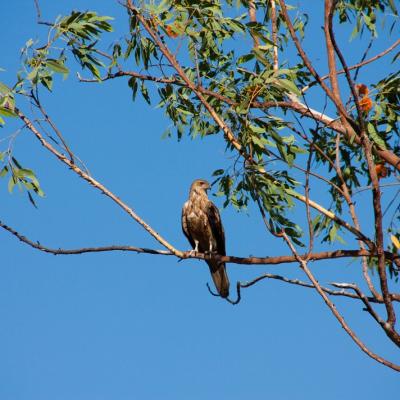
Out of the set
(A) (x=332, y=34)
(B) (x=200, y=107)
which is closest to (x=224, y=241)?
(B) (x=200, y=107)

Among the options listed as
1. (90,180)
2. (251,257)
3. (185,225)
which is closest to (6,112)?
(90,180)

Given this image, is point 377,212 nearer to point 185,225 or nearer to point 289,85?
point 289,85

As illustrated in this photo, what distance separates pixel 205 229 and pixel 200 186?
792mm

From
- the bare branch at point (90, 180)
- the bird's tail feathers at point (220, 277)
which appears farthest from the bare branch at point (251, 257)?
the bird's tail feathers at point (220, 277)

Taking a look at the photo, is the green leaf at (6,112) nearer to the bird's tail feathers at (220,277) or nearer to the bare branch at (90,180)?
the bare branch at (90,180)

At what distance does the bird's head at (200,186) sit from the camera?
10.1 meters

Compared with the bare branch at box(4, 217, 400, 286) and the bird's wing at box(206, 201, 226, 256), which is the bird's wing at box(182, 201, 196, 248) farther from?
the bare branch at box(4, 217, 400, 286)

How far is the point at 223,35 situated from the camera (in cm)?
806

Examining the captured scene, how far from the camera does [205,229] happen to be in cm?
966

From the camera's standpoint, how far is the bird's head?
10.1 metres

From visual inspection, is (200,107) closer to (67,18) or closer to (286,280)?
(67,18)

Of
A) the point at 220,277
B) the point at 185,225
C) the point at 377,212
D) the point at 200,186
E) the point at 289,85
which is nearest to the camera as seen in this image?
the point at 377,212

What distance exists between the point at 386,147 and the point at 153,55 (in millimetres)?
2511

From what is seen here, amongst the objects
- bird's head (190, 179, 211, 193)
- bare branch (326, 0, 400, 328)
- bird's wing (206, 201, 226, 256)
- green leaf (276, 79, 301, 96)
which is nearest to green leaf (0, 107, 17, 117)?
green leaf (276, 79, 301, 96)
